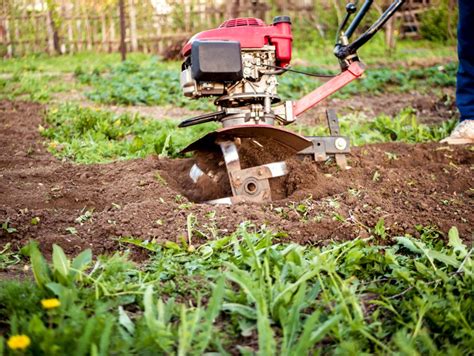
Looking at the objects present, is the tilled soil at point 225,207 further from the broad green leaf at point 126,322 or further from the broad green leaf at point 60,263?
the broad green leaf at point 126,322

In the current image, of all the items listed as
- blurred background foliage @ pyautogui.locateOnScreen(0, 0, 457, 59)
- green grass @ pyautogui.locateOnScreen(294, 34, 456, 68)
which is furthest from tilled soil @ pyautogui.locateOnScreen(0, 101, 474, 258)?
blurred background foliage @ pyautogui.locateOnScreen(0, 0, 457, 59)

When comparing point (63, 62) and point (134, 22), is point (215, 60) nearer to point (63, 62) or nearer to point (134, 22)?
point (63, 62)

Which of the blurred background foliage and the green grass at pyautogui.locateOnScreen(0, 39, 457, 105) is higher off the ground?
the blurred background foliage

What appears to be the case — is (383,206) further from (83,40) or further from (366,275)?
(83,40)

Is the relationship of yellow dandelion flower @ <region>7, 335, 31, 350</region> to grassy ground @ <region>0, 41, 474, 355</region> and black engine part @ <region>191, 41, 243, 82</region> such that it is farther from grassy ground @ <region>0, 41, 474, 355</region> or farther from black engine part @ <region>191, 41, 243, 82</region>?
black engine part @ <region>191, 41, 243, 82</region>

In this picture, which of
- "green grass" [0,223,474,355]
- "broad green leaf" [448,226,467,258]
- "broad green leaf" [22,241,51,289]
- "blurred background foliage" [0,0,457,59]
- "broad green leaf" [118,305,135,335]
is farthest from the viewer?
"blurred background foliage" [0,0,457,59]

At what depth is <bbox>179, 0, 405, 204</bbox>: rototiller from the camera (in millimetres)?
3273

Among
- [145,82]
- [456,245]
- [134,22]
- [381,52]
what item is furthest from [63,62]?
[456,245]

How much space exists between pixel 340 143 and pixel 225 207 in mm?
1012

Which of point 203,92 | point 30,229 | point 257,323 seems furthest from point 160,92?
point 257,323

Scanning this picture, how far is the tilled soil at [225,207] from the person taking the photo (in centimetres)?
288

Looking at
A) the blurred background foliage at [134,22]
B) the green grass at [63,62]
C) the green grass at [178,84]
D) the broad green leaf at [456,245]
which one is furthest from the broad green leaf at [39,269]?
the blurred background foliage at [134,22]

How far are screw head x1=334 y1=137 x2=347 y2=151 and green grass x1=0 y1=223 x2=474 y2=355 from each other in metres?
1.33

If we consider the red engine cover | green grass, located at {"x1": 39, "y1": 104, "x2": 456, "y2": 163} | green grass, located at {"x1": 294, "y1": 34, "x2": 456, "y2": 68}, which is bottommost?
green grass, located at {"x1": 39, "y1": 104, "x2": 456, "y2": 163}
